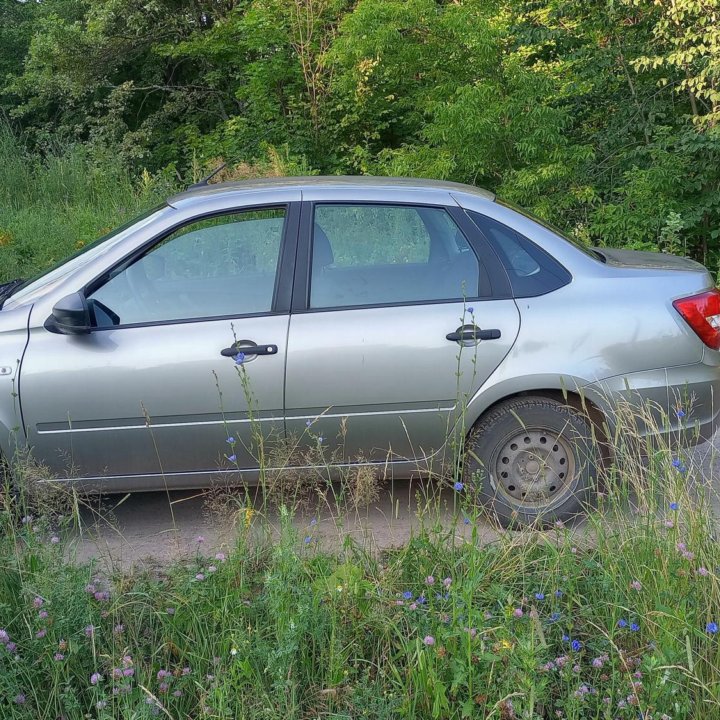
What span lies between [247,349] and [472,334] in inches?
41.1

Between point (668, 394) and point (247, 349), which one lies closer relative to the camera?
point (247, 349)

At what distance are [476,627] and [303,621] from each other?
549 millimetres

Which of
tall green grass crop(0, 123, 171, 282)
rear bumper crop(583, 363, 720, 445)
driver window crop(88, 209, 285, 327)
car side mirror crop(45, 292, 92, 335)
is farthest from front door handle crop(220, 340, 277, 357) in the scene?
tall green grass crop(0, 123, 171, 282)

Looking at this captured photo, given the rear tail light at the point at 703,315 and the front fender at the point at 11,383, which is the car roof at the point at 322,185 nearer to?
the front fender at the point at 11,383

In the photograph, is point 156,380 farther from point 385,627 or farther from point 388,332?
point 385,627

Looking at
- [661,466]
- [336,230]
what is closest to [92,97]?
[336,230]

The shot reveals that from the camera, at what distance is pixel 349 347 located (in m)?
3.97

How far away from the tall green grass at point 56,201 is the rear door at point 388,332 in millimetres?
5548

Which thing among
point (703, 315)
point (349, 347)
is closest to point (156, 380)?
point (349, 347)

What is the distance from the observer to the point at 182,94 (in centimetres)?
1638

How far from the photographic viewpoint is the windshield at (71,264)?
166 inches

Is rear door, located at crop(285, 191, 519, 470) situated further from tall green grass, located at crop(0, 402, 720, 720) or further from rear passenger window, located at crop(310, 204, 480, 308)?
tall green grass, located at crop(0, 402, 720, 720)

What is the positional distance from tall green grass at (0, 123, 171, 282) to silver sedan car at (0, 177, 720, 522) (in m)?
5.11

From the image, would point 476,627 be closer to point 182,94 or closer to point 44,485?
point 44,485
